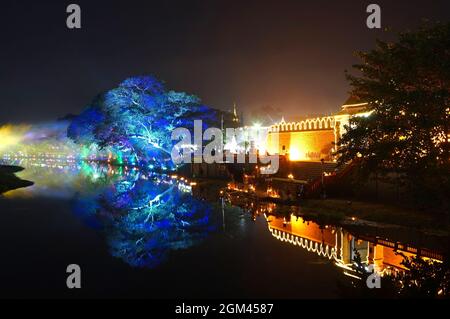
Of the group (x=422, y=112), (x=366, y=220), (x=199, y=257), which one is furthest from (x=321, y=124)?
(x=199, y=257)

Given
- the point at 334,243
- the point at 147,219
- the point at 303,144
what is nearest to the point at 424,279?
the point at 334,243

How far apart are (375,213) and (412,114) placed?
611 centimetres

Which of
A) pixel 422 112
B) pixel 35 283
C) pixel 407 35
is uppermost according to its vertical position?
pixel 407 35

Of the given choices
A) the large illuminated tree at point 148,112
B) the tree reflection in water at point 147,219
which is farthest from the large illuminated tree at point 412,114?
the large illuminated tree at point 148,112

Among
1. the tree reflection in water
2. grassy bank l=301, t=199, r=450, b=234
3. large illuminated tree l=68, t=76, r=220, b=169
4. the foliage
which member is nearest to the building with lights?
grassy bank l=301, t=199, r=450, b=234

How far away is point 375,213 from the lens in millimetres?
20172

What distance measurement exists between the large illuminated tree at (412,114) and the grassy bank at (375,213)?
1157 mm

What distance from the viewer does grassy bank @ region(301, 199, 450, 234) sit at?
17.7 metres

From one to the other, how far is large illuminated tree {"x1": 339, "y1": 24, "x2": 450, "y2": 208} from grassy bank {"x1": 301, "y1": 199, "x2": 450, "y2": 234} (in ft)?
3.80

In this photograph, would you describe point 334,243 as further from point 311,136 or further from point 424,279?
point 311,136

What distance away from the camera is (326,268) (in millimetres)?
14258
